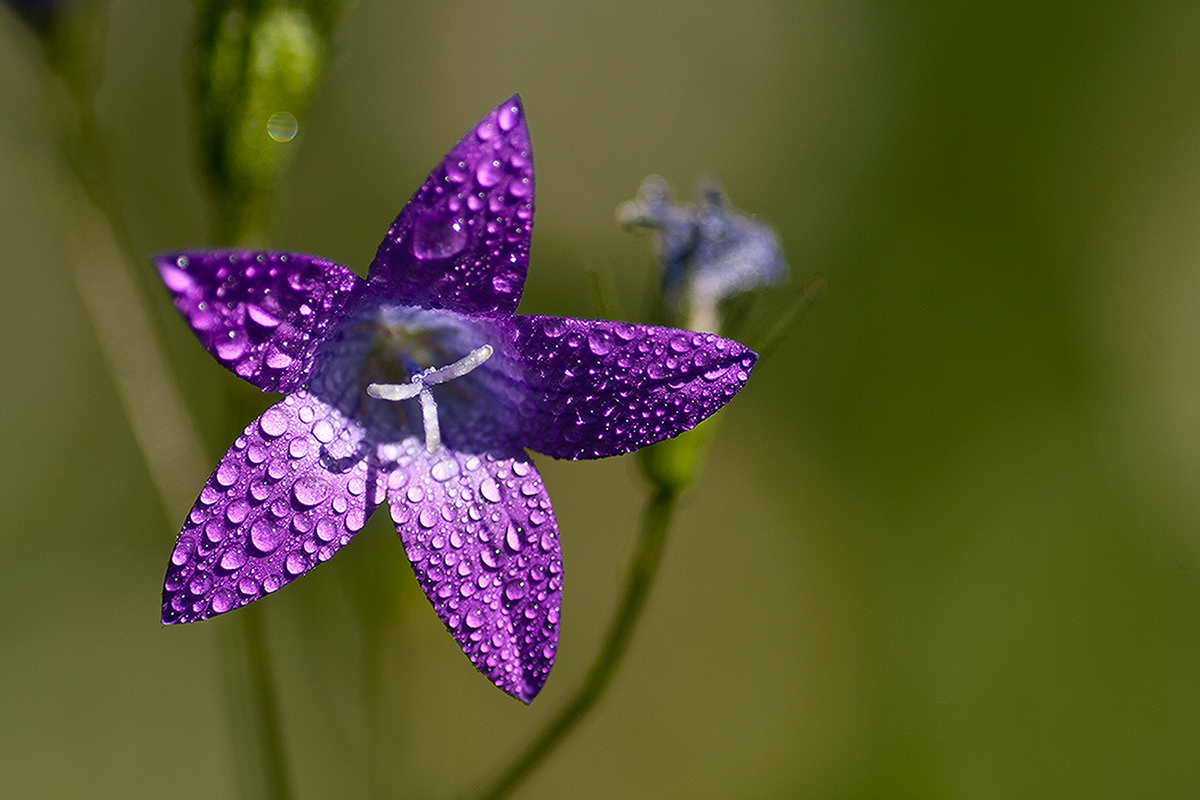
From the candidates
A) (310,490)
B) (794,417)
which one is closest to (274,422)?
(310,490)

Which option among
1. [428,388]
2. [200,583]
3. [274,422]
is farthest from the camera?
[428,388]

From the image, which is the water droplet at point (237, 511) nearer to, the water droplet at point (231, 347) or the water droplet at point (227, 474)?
the water droplet at point (227, 474)

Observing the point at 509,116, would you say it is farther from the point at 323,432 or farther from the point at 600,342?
the point at 323,432

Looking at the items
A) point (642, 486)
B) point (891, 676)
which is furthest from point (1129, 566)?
point (642, 486)

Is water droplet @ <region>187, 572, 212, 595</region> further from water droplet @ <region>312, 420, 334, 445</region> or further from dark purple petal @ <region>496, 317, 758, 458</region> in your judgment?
dark purple petal @ <region>496, 317, 758, 458</region>

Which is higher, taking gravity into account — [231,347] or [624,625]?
[231,347]

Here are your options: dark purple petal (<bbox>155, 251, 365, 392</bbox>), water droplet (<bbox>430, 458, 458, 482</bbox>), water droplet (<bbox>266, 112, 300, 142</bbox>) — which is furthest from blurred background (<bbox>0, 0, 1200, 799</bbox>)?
dark purple petal (<bbox>155, 251, 365, 392</bbox>)
